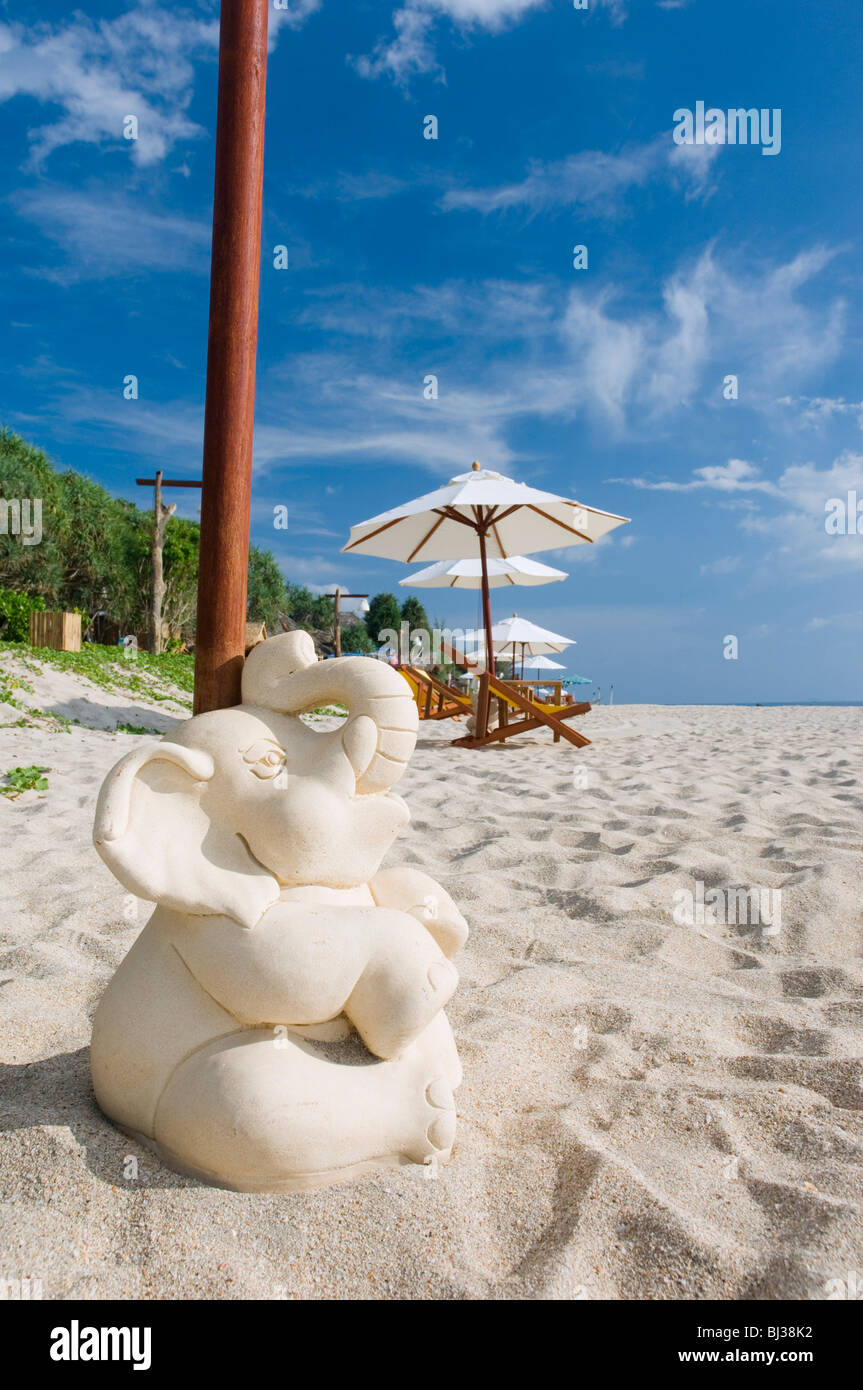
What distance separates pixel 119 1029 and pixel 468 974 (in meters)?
1.45

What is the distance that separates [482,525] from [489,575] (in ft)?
16.1

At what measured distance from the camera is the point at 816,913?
338 centimetres

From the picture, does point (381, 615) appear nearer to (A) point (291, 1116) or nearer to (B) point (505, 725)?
(B) point (505, 725)

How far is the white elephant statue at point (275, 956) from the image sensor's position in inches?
64.4

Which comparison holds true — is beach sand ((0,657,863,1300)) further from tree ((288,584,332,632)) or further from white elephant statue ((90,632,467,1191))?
tree ((288,584,332,632))

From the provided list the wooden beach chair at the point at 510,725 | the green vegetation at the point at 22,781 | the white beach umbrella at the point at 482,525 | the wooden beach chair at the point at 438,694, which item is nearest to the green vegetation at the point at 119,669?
the wooden beach chair at the point at 438,694

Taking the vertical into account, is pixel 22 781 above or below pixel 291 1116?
above

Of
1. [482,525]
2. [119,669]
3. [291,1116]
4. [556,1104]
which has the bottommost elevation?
[556,1104]

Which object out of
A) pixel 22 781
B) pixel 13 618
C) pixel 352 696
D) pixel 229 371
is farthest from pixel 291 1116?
pixel 13 618

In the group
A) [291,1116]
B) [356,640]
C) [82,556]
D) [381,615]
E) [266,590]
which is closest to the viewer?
[291,1116]

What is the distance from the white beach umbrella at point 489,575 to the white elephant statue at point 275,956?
12.1m

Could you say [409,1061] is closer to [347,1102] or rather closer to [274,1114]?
[347,1102]

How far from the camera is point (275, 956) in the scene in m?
1.64
